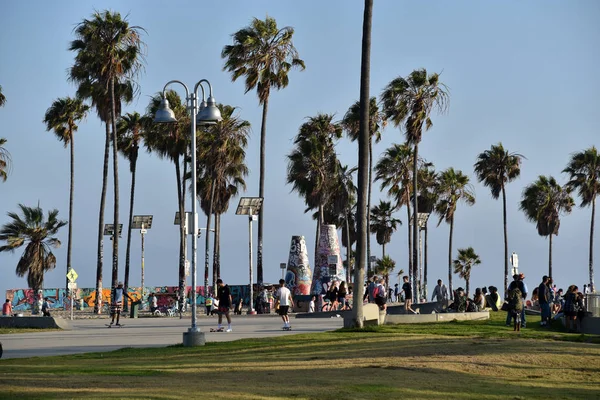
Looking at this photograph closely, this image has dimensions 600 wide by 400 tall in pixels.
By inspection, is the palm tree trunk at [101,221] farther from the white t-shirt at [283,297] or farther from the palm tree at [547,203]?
the palm tree at [547,203]

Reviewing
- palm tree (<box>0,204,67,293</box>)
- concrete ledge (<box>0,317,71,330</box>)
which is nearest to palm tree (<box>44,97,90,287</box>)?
palm tree (<box>0,204,67,293</box>)

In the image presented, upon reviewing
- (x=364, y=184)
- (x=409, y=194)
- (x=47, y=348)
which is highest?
(x=409, y=194)

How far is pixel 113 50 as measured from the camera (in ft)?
182

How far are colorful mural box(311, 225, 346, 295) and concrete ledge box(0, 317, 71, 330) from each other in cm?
1846

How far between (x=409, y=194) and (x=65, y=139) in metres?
30.2

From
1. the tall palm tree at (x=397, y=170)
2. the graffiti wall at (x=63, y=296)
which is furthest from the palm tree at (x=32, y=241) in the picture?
the tall palm tree at (x=397, y=170)

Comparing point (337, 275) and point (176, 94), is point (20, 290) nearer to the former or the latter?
point (176, 94)

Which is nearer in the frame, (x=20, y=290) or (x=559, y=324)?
(x=559, y=324)

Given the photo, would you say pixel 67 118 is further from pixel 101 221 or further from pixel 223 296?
pixel 223 296

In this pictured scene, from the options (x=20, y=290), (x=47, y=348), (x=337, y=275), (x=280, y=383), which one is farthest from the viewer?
(x=20, y=290)

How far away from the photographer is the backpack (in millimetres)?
29031

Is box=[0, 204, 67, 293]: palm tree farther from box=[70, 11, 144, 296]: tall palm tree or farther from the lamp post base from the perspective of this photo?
the lamp post base

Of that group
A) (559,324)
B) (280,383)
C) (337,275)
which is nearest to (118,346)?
(280,383)

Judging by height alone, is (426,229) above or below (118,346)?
above
